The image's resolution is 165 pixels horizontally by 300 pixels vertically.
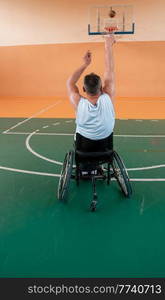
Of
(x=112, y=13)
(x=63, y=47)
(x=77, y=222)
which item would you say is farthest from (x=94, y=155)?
(x=63, y=47)

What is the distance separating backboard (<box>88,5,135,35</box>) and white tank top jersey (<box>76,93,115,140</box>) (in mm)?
8531

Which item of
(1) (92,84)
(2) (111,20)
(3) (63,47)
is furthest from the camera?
(3) (63,47)

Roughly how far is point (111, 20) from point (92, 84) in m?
8.99

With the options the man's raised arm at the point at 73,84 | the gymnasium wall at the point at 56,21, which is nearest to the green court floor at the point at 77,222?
A: the man's raised arm at the point at 73,84

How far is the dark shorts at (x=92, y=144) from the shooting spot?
3009mm

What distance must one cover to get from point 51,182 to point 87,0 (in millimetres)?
9164

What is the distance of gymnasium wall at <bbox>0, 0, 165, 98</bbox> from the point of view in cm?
1073

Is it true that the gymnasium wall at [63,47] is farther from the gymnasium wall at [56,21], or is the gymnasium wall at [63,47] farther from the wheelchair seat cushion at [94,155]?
the wheelchair seat cushion at [94,155]

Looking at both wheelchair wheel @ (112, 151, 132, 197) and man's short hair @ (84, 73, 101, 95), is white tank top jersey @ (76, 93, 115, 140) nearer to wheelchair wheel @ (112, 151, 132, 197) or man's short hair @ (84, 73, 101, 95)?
man's short hair @ (84, 73, 101, 95)

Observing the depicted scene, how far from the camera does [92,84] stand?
2.76 m

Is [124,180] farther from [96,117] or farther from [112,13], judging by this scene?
[112,13]

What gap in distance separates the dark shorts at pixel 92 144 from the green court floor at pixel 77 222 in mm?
596

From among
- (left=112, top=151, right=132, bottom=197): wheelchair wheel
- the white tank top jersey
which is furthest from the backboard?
the white tank top jersey

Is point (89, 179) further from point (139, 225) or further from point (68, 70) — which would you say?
point (68, 70)
